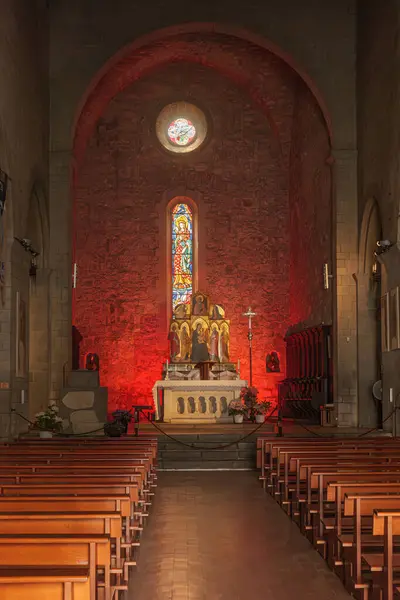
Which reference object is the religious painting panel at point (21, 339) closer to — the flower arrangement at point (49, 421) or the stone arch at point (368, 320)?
the flower arrangement at point (49, 421)

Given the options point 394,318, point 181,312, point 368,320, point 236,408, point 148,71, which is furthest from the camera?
point 148,71

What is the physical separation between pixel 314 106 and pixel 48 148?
261 inches

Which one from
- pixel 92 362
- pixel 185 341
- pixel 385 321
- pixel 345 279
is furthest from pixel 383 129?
pixel 92 362

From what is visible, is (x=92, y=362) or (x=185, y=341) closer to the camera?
(x=185, y=341)

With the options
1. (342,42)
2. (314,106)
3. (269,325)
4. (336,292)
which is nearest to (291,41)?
(342,42)

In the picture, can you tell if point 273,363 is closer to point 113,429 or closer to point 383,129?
point 383,129

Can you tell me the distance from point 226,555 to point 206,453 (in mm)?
7207

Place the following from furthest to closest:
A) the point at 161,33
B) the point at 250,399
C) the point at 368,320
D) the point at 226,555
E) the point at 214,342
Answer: the point at 214,342, the point at 161,33, the point at 250,399, the point at 368,320, the point at 226,555

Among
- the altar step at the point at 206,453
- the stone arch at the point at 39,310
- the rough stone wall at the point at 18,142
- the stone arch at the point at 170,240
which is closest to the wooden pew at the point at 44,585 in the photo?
the altar step at the point at 206,453

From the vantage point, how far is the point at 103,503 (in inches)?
185

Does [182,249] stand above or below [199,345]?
above

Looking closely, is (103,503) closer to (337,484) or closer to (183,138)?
(337,484)

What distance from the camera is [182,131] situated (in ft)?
76.5

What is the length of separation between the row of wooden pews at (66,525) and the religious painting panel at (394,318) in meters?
7.24
